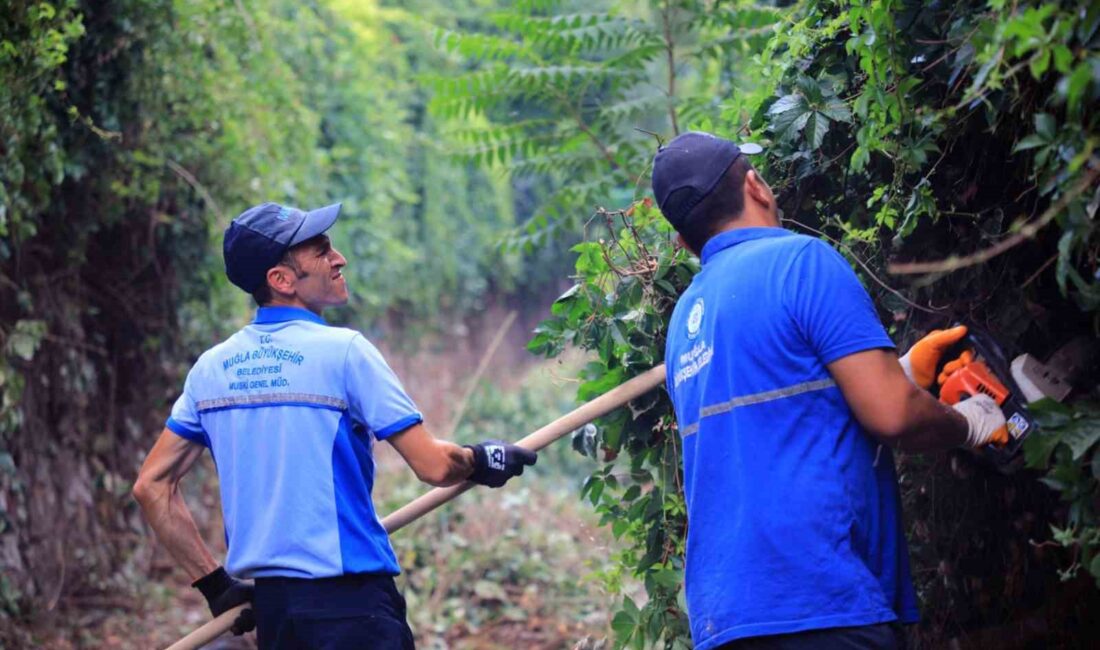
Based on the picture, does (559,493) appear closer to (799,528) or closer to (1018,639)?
(1018,639)

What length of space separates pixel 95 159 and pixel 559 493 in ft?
18.7

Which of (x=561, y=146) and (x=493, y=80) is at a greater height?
(x=493, y=80)

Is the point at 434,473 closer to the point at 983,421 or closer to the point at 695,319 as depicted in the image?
the point at 695,319

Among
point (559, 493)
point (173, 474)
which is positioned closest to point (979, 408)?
point (173, 474)

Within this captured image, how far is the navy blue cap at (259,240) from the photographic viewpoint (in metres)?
3.57

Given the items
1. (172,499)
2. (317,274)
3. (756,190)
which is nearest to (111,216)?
(172,499)

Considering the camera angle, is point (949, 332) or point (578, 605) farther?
point (578, 605)

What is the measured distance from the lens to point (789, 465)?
2674 mm

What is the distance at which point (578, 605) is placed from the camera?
7594 millimetres

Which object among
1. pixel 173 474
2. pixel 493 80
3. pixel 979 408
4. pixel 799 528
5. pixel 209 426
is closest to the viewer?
pixel 799 528

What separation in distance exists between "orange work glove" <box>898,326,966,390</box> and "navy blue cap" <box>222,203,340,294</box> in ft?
6.17

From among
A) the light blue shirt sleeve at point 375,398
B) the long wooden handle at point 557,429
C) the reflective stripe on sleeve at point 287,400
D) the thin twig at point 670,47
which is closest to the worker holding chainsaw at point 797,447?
the long wooden handle at point 557,429

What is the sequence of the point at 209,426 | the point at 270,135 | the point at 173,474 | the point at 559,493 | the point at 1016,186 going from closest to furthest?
the point at 1016,186, the point at 209,426, the point at 173,474, the point at 270,135, the point at 559,493

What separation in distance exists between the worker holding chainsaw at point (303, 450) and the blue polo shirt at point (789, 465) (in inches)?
39.5
